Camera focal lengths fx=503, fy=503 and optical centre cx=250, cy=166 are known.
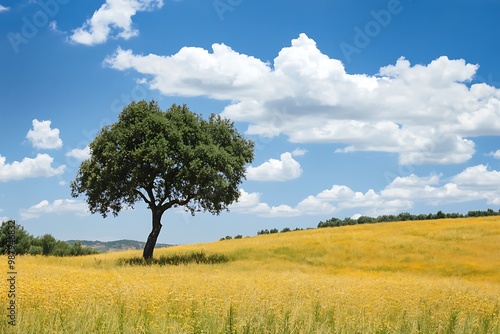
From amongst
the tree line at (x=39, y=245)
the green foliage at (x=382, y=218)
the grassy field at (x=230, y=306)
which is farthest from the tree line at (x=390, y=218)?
the grassy field at (x=230, y=306)

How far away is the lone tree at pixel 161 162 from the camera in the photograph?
3738 cm

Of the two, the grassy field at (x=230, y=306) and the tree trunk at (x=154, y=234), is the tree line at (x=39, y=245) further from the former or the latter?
the grassy field at (x=230, y=306)

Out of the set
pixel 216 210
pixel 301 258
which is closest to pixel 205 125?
pixel 216 210

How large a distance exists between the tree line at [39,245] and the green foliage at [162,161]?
1537 centimetres

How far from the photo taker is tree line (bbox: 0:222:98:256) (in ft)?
167

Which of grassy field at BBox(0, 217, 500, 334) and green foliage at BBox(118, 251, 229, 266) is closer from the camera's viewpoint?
grassy field at BBox(0, 217, 500, 334)

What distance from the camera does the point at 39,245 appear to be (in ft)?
184

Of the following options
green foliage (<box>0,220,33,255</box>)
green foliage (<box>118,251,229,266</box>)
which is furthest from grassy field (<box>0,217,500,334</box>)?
green foliage (<box>0,220,33,255</box>)

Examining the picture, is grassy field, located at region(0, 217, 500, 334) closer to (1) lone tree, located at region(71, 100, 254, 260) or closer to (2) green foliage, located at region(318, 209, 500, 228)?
(1) lone tree, located at region(71, 100, 254, 260)

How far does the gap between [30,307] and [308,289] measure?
8144 mm

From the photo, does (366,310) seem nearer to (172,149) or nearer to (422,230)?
(172,149)

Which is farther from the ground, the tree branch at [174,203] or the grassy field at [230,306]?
the tree branch at [174,203]

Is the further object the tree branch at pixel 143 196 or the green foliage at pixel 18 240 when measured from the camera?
the green foliage at pixel 18 240

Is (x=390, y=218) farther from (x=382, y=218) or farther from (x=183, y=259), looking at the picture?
(x=183, y=259)
